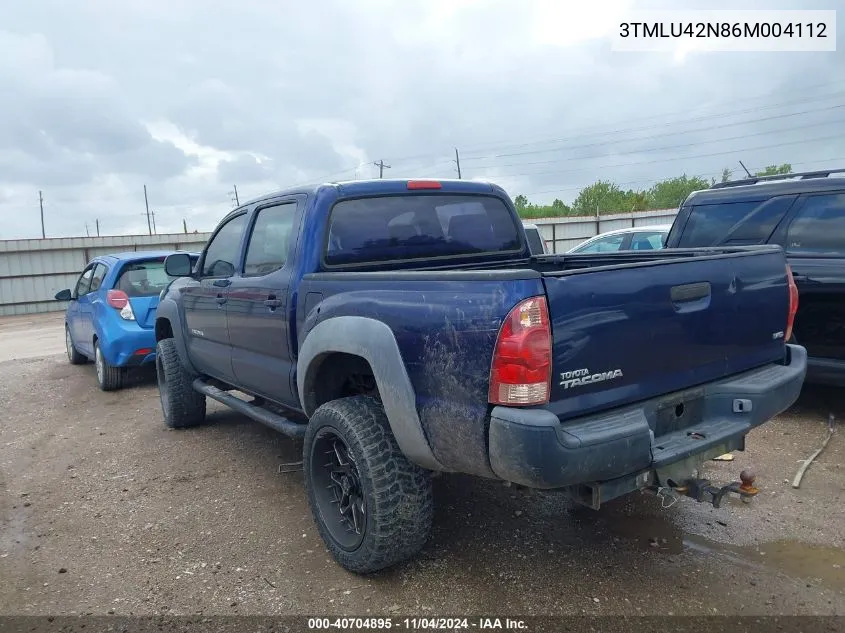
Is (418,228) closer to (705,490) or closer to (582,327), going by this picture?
(582,327)

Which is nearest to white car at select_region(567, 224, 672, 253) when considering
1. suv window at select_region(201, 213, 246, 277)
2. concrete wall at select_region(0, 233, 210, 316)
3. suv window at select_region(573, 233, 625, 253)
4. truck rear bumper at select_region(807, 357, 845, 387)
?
suv window at select_region(573, 233, 625, 253)

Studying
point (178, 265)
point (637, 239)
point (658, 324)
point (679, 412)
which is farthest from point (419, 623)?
point (637, 239)

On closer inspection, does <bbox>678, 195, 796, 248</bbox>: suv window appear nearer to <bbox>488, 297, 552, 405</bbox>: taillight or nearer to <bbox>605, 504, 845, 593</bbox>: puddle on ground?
<bbox>605, 504, 845, 593</bbox>: puddle on ground

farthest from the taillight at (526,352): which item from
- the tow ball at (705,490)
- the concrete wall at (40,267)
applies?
the concrete wall at (40,267)

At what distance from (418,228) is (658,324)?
1805 mm

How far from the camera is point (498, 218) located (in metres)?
4.52

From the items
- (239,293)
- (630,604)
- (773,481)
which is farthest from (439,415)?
(773,481)

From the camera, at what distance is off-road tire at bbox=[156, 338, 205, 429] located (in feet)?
19.3

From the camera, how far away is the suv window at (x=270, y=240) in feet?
13.1

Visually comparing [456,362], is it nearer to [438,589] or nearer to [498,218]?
[438,589]

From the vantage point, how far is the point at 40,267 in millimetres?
22312

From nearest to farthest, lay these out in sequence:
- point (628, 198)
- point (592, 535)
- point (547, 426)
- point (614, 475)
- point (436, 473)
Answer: point (547, 426) < point (614, 475) < point (436, 473) < point (592, 535) < point (628, 198)

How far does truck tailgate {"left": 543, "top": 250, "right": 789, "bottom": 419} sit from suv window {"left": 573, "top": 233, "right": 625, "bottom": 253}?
21.4 feet

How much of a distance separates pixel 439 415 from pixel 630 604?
123cm
